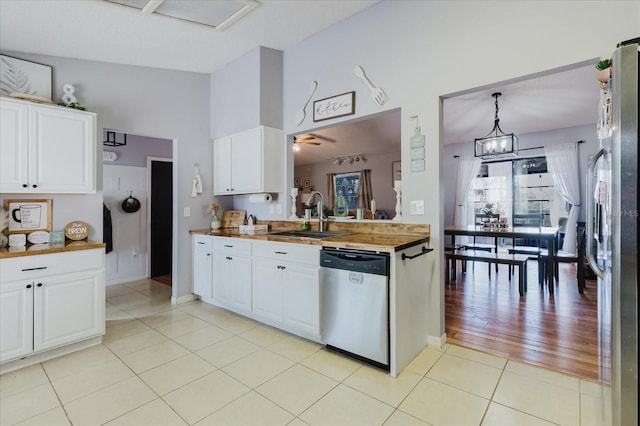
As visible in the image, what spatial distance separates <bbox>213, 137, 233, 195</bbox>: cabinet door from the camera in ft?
12.9

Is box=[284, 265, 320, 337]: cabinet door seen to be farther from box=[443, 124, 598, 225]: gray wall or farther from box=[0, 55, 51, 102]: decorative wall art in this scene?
box=[443, 124, 598, 225]: gray wall

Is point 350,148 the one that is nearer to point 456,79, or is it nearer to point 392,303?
point 456,79

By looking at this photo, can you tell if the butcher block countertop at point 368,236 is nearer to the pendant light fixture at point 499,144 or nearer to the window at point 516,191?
the pendant light fixture at point 499,144

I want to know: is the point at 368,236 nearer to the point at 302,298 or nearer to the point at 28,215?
the point at 302,298

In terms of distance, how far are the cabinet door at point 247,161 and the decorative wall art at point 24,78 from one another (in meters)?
1.76

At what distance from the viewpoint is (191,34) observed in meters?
3.02

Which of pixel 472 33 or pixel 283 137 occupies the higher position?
pixel 472 33

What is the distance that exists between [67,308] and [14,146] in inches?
52.7

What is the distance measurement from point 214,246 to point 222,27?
2247mm

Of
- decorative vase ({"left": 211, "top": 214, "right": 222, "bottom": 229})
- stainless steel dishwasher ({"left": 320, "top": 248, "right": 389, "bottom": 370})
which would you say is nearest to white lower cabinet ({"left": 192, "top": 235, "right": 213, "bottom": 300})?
decorative vase ({"left": 211, "top": 214, "right": 222, "bottom": 229})

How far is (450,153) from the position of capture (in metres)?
7.52

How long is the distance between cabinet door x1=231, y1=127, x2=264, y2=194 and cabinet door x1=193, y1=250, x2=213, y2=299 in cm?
87

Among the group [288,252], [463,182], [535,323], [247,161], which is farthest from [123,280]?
[463,182]

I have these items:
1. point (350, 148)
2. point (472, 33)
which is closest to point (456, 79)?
point (472, 33)
